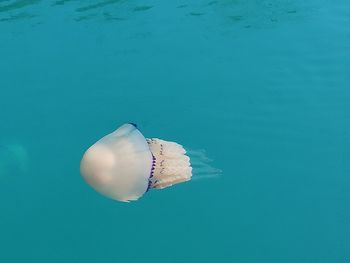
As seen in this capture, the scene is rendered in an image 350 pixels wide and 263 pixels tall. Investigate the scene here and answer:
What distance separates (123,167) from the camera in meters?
4.28

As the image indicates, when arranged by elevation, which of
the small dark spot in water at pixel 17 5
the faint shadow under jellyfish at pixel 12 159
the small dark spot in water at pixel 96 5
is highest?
the small dark spot in water at pixel 17 5

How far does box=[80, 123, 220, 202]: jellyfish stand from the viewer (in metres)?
4.28

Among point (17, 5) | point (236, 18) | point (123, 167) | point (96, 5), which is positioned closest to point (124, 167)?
point (123, 167)

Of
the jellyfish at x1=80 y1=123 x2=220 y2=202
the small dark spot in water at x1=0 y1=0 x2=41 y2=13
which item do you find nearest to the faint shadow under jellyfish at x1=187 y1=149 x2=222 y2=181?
the jellyfish at x1=80 y1=123 x2=220 y2=202

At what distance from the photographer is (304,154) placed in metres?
4.98

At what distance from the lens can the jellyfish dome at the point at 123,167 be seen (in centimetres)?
428

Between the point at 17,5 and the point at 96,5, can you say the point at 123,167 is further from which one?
the point at 17,5

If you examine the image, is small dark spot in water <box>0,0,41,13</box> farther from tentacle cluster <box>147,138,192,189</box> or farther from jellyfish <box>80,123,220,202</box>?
jellyfish <box>80,123,220,202</box>

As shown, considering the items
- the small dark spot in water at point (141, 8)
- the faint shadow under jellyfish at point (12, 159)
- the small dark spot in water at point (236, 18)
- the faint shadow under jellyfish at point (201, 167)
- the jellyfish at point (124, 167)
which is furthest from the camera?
the small dark spot in water at point (141, 8)

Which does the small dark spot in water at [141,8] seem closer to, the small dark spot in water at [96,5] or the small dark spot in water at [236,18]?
the small dark spot in water at [96,5]

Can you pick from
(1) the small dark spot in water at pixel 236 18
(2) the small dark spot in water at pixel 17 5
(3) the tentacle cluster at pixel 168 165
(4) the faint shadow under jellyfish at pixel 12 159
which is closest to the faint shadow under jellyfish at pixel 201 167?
(3) the tentacle cluster at pixel 168 165

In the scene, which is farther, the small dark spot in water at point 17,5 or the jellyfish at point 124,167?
the small dark spot in water at point 17,5

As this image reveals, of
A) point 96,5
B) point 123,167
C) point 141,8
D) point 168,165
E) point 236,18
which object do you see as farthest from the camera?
point 96,5

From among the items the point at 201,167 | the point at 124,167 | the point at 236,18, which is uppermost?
the point at 236,18
